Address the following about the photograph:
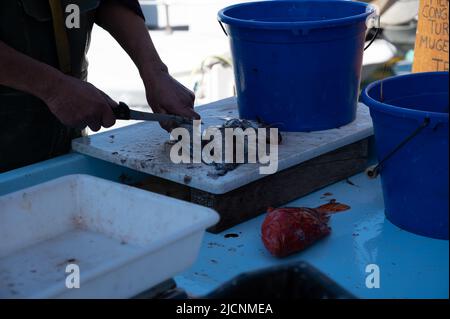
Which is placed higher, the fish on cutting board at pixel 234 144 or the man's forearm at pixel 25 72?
the man's forearm at pixel 25 72

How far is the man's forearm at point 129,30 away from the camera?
8.21ft

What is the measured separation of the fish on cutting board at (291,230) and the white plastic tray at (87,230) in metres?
0.31

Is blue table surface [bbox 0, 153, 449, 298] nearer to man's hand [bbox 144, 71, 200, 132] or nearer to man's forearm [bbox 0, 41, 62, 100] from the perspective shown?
man's forearm [bbox 0, 41, 62, 100]

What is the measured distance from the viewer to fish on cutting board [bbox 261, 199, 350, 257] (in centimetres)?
170

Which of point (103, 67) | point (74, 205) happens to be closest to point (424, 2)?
point (74, 205)

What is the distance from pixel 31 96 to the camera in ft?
7.69

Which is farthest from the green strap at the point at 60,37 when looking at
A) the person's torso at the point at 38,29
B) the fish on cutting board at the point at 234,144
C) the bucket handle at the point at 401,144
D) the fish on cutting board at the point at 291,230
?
the bucket handle at the point at 401,144

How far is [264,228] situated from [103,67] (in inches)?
201

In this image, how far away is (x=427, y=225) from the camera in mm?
1783

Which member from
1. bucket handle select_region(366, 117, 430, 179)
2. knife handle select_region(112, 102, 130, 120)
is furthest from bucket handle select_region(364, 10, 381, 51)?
knife handle select_region(112, 102, 130, 120)

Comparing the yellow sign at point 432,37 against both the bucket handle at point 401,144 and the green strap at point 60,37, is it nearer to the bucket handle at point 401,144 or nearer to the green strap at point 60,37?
the bucket handle at point 401,144

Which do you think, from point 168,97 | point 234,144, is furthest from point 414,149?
point 168,97

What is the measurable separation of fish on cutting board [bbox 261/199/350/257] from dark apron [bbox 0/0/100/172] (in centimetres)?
97
